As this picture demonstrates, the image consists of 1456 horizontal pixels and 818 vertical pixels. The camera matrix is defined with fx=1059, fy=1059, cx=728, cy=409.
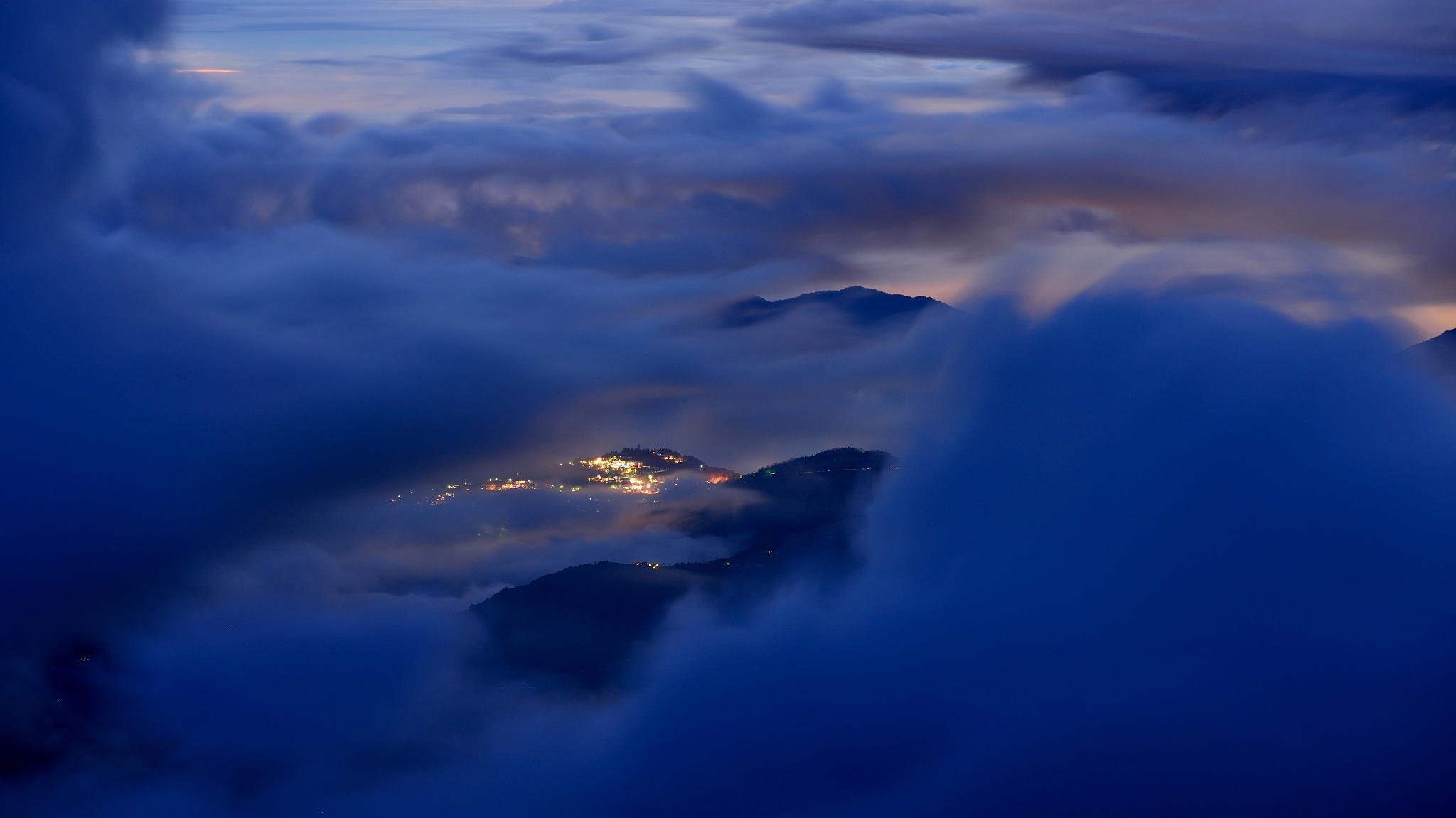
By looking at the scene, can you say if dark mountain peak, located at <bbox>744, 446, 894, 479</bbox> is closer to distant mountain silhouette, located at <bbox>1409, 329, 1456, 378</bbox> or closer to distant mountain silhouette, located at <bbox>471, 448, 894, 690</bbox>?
distant mountain silhouette, located at <bbox>471, 448, 894, 690</bbox>

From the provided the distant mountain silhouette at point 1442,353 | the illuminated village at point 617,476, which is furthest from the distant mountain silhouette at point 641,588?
the distant mountain silhouette at point 1442,353

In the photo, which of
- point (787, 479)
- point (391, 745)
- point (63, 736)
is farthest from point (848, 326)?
point (63, 736)

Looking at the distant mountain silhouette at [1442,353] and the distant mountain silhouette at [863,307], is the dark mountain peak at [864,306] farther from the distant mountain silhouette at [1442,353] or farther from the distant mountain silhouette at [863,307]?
the distant mountain silhouette at [1442,353]

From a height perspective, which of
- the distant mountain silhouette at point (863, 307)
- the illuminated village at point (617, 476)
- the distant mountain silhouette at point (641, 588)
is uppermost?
the distant mountain silhouette at point (863, 307)

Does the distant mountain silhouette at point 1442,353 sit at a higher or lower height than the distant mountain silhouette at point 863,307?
lower

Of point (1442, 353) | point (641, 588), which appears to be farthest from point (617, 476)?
point (1442, 353)

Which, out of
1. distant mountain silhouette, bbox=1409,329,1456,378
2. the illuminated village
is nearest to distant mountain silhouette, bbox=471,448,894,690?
the illuminated village

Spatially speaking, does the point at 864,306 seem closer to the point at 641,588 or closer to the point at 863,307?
the point at 863,307

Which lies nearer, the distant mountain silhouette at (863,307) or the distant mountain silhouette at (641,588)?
the distant mountain silhouette at (641,588)
